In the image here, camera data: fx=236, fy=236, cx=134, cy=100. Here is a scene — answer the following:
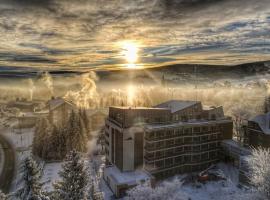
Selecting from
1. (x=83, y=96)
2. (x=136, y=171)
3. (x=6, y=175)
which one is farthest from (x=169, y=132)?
(x=83, y=96)

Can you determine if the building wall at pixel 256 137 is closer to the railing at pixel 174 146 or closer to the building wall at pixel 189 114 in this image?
the railing at pixel 174 146

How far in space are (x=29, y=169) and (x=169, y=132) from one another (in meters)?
26.6

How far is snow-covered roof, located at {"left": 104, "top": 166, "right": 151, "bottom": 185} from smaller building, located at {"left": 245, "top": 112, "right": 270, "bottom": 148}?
2121 cm

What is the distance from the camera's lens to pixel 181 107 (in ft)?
157

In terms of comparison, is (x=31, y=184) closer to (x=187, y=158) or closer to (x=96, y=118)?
(x=187, y=158)

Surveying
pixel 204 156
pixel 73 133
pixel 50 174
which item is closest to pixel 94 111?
pixel 73 133

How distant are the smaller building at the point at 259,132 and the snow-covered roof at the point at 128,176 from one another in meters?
21.2

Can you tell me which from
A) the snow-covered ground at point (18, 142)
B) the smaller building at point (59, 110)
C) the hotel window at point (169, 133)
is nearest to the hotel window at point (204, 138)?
the hotel window at point (169, 133)

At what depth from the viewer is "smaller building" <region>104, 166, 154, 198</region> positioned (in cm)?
3795

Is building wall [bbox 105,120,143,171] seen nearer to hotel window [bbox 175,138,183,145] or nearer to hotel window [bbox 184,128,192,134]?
hotel window [bbox 175,138,183,145]

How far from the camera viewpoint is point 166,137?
4344 cm

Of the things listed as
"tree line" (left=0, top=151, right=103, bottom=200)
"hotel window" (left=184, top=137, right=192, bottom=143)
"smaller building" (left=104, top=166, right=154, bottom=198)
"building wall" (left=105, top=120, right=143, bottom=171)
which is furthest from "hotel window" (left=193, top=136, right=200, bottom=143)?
"tree line" (left=0, top=151, right=103, bottom=200)

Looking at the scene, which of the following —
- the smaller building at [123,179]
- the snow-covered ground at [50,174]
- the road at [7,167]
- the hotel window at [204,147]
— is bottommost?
the road at [7,167]

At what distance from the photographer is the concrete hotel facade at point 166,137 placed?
138 ft
